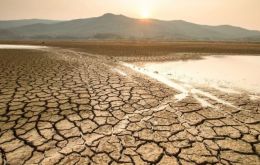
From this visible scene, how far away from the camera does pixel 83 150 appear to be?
2434 millimetres

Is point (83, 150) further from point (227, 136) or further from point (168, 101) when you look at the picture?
point (168, 101)

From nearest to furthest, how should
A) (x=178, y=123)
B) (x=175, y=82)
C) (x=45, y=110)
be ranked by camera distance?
(x=178, y=123)
(x=45, y=110)
(x=175, y=82)

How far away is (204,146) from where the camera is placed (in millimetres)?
2574

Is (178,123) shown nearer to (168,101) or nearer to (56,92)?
(168,101)

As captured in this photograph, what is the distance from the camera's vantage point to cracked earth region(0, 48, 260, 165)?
2354 mm

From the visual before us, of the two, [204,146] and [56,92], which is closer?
[204,146]

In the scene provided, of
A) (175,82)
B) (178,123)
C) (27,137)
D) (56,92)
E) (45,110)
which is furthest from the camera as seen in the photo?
(175,82)

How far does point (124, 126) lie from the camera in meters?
3.09

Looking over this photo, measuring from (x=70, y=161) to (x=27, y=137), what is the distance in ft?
2.97

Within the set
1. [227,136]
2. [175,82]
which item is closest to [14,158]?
[227,136]

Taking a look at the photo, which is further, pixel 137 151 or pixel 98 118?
pixel 98 118

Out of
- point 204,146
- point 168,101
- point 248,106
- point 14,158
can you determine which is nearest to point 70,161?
point 14,158

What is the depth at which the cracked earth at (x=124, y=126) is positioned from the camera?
7.72 ft

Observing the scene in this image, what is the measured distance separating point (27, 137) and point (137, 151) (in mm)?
1557
